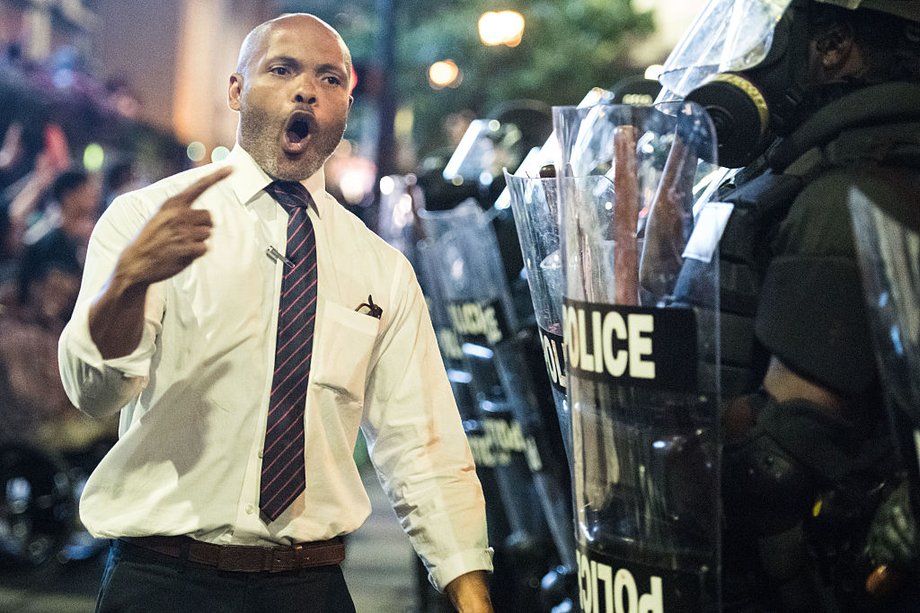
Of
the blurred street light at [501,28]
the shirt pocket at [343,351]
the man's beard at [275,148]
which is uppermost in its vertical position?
the blurred street light at [501,28]

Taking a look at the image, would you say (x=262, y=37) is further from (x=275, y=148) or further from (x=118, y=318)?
(x=118, y=318)

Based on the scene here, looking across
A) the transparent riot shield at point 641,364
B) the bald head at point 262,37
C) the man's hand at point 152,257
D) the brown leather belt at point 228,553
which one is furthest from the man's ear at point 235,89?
the brown leather belt at point 228,553

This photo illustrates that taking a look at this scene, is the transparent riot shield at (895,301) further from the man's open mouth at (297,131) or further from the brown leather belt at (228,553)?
the man's open mouth at (297,131)

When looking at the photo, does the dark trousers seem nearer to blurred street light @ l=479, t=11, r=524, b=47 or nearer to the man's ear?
the man's ear

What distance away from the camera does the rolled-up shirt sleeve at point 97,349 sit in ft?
9.89

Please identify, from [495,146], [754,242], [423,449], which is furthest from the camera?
[495,146]

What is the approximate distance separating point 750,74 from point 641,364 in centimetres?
84

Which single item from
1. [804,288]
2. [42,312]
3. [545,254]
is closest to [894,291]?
[804,288]

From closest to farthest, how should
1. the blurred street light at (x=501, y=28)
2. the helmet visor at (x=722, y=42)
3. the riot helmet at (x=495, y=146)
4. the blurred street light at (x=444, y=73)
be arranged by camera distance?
the helmet visor at (x=722, y=42), the riot helmet at (x=495, y=146), the blurred street light at (x=501, y=28), the blurred street light at (x=444, y=73)

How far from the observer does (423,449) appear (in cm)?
356

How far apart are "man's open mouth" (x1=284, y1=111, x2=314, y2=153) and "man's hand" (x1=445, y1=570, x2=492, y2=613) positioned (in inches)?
46.4

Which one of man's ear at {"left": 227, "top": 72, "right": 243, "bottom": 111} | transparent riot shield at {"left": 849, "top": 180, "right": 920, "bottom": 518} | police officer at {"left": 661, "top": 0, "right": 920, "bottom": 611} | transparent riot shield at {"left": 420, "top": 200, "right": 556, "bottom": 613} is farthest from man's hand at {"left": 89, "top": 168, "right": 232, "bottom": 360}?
transparent riot shield at {"left": 420, "top": 200, "right": 556, "bottom": 613}

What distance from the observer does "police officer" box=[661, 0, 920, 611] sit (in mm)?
2871

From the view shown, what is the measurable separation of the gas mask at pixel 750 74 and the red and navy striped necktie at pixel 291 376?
1035 millimetres
